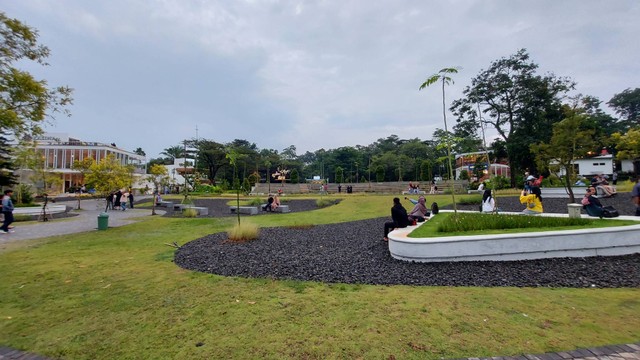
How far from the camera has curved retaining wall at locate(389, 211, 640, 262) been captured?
6176mm

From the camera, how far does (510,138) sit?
97.7ft

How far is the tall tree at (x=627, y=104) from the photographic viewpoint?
55.9m

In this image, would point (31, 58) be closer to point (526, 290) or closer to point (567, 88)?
point (526, 290)

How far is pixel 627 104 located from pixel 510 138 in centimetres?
4986

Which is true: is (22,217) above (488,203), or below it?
below

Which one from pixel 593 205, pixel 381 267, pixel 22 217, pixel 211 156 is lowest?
pixel 381 267

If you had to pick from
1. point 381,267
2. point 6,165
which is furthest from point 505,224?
point 6,165

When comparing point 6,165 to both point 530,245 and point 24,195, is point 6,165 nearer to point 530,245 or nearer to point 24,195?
point 24,195

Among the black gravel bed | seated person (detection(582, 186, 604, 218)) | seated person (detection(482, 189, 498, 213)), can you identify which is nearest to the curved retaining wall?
the black gravel bed

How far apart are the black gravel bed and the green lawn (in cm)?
42

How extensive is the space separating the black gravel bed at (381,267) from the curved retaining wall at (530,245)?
0.46ft

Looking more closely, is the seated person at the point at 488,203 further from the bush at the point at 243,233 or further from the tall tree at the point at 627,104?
the tall tree at the point at 627,104

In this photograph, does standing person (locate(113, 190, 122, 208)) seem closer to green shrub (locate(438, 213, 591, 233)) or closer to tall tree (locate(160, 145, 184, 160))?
green shrub (locate(438, 213, 591, 233))

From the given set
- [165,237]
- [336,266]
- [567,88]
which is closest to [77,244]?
[165,237]
